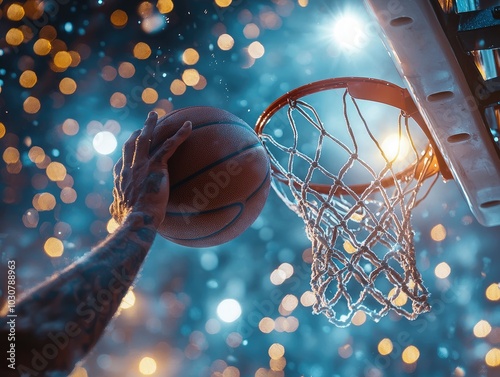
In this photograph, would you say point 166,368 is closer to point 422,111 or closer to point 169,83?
point 169,83

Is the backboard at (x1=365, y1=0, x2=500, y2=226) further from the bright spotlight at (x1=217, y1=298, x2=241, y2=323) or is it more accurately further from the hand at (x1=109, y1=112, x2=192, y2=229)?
the bright spotlight at (x1=217, y1=298, x2=241, y2=323)

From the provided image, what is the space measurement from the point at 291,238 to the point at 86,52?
1.77 meters

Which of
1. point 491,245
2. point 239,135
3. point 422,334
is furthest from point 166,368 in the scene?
point 239,135

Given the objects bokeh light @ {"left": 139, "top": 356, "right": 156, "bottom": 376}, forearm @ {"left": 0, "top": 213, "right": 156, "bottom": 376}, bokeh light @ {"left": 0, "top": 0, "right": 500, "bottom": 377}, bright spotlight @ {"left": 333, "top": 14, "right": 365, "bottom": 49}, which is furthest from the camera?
bokeh light @ {"left": 139, "top": 356, "right": 156, "bottom": 376}

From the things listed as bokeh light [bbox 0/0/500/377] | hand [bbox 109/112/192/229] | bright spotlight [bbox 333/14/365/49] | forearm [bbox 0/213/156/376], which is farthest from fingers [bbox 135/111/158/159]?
bright spotlight [bbox 333/14/365/49]

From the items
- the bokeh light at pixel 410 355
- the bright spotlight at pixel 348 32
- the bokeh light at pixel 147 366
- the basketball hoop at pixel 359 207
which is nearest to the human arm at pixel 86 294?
the basketball hoop at pixel 359 207

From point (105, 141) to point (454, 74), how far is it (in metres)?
2.58

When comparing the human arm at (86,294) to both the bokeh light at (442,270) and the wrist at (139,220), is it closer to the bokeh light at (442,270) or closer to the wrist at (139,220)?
the wrist at (139,220)

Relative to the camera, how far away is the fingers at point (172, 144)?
1.34m

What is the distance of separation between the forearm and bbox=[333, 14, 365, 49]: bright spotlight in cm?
251

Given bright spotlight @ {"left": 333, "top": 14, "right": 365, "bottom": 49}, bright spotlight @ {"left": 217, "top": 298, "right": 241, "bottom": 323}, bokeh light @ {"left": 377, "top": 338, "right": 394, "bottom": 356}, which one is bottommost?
bokeh light @ {"left": 377, "top": 338, "right": 394, "bottom": 356}

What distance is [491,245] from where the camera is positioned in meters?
3.54

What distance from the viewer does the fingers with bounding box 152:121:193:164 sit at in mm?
1339

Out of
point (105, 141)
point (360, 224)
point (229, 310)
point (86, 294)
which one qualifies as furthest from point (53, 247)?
point (86, 294)
